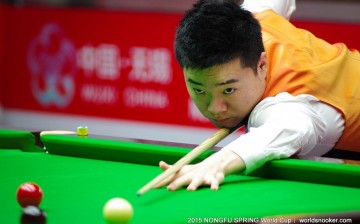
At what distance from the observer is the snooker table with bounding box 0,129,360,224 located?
2254mm

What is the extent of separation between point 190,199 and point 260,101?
87cm

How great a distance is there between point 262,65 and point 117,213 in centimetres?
137

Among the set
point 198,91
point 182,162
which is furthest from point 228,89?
point 182,162

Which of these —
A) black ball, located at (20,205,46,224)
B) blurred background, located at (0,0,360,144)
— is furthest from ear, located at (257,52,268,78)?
blurred background, located at (0,0,360,144)

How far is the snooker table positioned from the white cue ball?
0.29 ft

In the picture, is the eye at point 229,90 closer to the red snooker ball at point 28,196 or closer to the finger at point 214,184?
the finger at point 214,184

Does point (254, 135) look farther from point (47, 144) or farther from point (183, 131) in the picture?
point (183, 131)

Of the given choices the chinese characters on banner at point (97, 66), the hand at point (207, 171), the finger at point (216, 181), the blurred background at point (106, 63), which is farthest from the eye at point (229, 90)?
the chinese characters on banner at point (97, 66)

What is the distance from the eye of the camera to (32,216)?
2127mm

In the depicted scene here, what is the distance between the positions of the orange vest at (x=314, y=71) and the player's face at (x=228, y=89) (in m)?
0.11

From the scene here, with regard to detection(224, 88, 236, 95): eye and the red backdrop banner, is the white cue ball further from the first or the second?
the red backdrop banner

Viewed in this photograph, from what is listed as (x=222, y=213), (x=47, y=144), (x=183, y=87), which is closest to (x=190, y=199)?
(x=222, y=213)

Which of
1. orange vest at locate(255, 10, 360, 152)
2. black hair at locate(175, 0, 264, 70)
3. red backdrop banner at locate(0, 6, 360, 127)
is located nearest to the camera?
black hair at locate(175, 0, 264, 70)

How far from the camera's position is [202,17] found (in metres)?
3.15
